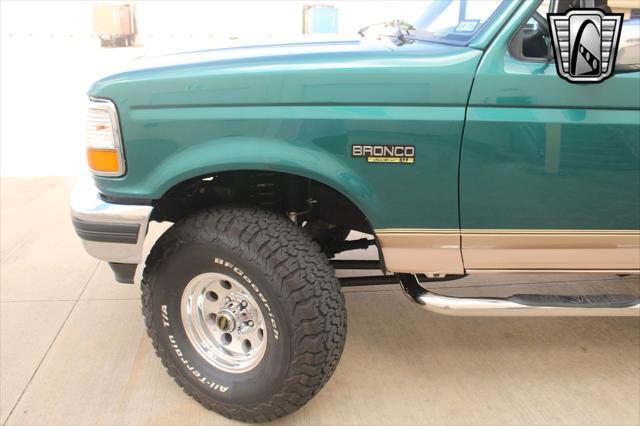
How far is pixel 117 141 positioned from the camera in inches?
91.1

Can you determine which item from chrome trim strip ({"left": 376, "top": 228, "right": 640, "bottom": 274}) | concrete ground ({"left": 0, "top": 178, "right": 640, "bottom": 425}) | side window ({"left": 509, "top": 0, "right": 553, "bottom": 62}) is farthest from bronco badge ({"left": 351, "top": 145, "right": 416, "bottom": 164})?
concrete ground ({"left": 0, "top": 178, "right": 640, "bottom": 425})

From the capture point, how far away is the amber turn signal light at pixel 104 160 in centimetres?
234

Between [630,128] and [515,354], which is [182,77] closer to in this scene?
[630,128]

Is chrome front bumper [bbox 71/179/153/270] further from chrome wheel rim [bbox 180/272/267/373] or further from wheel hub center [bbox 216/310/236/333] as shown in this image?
wheel hub center [bbox 216/310/236/333]

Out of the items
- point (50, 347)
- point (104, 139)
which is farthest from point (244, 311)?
point (50, 347)

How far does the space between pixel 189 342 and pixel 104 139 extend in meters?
0.99

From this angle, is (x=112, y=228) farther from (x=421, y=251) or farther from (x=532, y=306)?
(x=532, y=306)

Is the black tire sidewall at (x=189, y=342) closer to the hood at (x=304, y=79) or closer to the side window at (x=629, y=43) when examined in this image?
the hood at (x=304, y=79)

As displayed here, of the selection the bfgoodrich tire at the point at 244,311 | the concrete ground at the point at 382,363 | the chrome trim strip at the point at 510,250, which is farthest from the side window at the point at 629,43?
the concrete ground at the point at 382,363

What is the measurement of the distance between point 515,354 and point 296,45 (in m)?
2.00

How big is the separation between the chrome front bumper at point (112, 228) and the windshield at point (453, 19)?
4.93ft

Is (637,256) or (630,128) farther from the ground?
(630,128)

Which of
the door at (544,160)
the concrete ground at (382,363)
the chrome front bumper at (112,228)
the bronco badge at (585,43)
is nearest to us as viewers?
the bronco badge at (585,43)

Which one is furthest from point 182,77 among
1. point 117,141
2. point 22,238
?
point 22,238
